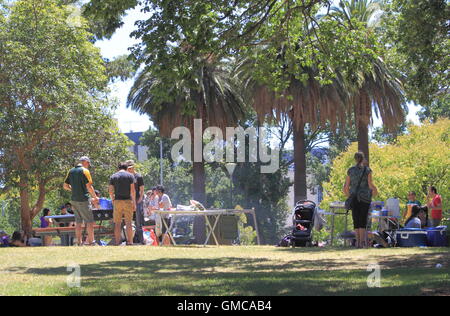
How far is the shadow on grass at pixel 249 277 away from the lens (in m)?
7.26

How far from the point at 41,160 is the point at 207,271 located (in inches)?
706

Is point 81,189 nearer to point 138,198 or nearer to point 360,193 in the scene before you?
point 138,198

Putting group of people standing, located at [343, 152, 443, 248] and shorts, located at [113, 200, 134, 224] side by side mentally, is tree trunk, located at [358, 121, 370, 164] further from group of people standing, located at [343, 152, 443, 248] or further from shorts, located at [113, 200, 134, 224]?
shorts, located at [113, 200, 134, 224]

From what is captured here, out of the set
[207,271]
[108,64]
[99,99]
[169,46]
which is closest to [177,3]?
[169,46]

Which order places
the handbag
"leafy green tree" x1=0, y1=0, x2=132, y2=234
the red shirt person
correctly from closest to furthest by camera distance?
the handbag
the red shirt person
"leafy green tree" x1=0, y1=0, x2=132, y2=234

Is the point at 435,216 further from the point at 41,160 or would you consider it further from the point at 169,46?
the point at 41,160

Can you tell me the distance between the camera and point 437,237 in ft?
50.7

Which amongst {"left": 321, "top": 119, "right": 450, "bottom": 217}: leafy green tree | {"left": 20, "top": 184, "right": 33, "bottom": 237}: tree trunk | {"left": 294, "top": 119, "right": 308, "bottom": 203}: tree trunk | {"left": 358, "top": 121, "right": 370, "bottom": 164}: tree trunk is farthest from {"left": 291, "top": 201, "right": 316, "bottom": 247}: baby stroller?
{"left": 321, "top": 119, "right": 450, "bottom": 217}: leafy green tree

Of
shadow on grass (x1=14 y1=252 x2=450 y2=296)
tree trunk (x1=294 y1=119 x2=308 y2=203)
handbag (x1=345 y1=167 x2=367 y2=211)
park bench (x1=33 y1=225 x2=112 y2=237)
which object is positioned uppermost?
tree trunk (x1=294 y1=119 x2=308 y2=203)

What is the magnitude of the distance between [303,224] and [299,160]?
460 inches

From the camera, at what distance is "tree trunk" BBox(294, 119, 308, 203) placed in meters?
28.8

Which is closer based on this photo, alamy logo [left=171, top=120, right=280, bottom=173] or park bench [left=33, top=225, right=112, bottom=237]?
park bench [left=33, top=225, right=112, bottom=237]

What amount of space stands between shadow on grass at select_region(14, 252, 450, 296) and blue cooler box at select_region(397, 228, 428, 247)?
3.98 meters

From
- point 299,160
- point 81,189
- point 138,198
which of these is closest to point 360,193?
point 138,198
